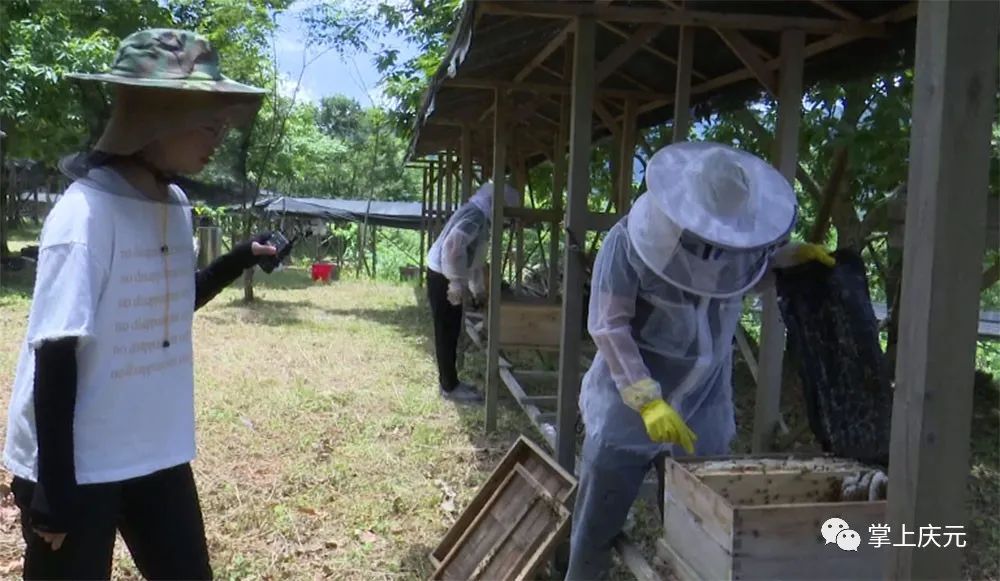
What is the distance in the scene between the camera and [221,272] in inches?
107

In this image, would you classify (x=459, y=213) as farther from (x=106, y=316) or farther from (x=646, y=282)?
(x=106, y=316)

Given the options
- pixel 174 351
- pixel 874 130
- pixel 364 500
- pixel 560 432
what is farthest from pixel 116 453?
pixel 874 130

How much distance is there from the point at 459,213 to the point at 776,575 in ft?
16.1

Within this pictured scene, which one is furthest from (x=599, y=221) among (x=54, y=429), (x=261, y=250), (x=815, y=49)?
(x=54, y=429)

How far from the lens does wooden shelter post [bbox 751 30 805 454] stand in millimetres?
3826

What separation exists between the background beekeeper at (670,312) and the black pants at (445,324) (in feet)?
12.9

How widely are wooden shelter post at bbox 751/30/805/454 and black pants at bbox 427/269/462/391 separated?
3.54m

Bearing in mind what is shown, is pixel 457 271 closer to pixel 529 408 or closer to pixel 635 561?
pixel 529 408

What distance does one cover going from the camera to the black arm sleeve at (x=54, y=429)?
193 centimetres

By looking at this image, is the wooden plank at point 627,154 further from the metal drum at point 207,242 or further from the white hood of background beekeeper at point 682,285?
the metal drum at point 207,242

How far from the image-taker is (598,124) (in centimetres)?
755

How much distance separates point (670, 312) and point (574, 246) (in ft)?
3.60

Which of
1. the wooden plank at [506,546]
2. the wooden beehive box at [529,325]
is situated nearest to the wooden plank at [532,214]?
the wooden beehive box at [529,325]

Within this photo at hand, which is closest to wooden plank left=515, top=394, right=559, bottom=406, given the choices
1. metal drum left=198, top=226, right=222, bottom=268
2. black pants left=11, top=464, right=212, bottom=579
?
black pants left=11, top=464, right=212, bottom=579
